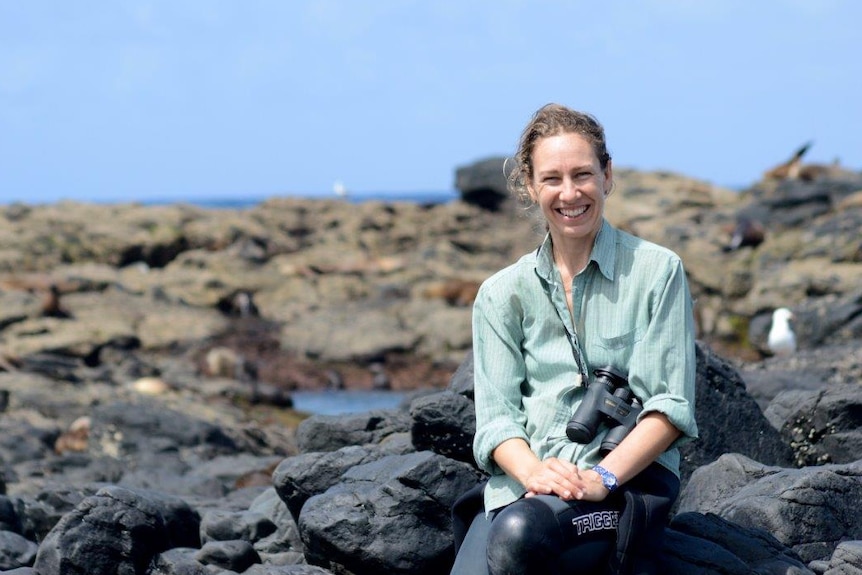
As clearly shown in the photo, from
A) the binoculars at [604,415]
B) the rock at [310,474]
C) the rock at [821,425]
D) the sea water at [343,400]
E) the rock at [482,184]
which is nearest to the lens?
the binoculars at [604,415]

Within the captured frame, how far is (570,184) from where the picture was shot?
4477 millimetres

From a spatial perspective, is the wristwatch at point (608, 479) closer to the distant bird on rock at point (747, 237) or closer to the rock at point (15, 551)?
the rock at point (15, 551)

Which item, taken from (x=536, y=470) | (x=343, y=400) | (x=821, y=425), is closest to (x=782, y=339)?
(x=343, y=400)

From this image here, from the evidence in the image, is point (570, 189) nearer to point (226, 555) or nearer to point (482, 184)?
point (226, 555)

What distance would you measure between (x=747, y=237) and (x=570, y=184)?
80.6ft

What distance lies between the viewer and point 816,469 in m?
5.48

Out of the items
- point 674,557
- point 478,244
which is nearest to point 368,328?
point 478,244

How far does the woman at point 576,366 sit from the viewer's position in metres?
4.11

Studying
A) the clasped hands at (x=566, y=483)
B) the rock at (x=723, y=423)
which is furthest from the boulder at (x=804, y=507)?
the clasped hands at (x=566, y=483)

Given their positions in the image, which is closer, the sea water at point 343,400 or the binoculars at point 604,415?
the binoculars at point 604,415

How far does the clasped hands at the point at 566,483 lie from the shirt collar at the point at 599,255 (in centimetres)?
80

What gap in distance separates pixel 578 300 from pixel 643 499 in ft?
2.74

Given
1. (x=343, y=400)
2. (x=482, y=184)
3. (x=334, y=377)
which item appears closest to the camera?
(x=343, y=400)

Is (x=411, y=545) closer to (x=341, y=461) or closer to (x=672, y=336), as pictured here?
(x=341, y=461)
